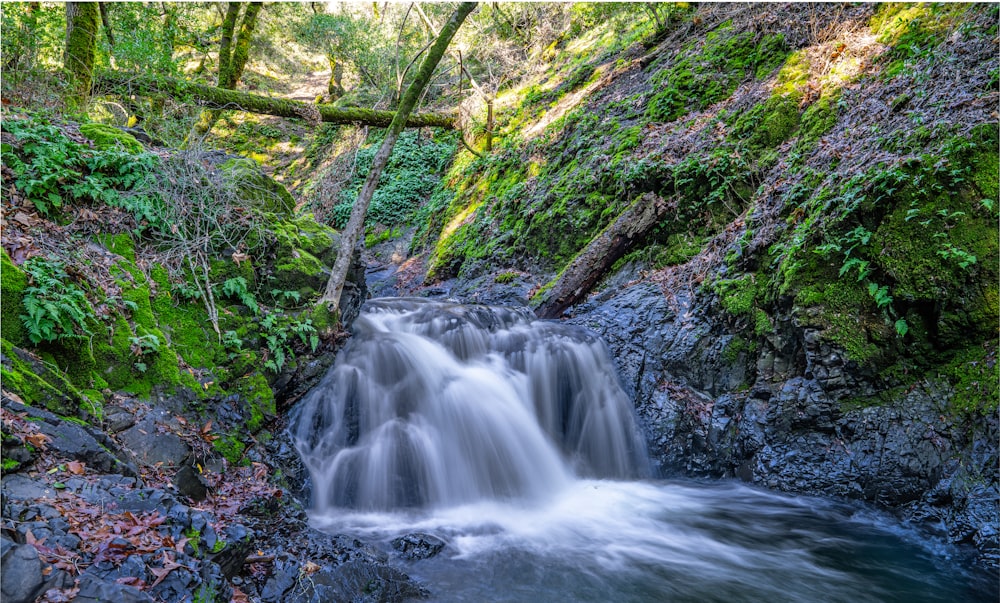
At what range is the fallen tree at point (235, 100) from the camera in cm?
768

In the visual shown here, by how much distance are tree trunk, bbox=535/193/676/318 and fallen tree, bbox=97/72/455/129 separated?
4030 millimetres

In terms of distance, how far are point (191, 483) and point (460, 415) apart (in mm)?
3464

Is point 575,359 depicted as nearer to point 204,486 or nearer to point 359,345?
point 359,345

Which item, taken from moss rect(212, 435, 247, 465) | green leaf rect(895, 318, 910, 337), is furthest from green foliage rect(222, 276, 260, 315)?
green leaf rect(895, 318, 910, 337)

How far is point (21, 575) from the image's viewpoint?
2031 mm

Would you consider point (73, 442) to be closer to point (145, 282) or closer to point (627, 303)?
point (145, 282)

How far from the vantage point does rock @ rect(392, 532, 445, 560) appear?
4.44 m

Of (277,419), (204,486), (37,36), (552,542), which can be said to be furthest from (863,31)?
(37,36)

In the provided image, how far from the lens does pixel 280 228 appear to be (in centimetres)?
653

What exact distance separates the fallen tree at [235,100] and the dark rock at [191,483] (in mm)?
6552

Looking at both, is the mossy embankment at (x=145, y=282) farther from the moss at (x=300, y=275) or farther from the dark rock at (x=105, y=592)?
the dark rock at (x=105, y=592)

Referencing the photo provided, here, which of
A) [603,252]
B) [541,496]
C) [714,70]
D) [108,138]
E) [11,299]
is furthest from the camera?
[714,70]

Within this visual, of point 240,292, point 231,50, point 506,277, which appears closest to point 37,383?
point 240,292

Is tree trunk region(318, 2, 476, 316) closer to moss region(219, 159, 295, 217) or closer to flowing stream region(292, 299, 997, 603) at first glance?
flowing stream region(292, 299, 997, 603)
